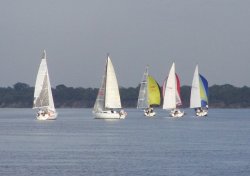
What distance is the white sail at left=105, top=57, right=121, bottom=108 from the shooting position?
4269 inches

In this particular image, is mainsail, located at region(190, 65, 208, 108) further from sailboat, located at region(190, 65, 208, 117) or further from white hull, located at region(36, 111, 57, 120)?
white hull, located at region(36, 111, 57, 120)

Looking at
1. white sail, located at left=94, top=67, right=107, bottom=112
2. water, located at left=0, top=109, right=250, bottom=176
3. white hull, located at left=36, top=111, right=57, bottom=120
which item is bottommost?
water, located at left=0, top=109, right=250, bottom=176

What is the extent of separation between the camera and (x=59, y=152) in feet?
211

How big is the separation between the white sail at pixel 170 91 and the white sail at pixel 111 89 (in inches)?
571

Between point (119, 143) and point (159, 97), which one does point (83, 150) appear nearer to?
point (119, 143)

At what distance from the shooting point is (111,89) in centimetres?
10931

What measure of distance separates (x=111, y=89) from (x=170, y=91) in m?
16.8

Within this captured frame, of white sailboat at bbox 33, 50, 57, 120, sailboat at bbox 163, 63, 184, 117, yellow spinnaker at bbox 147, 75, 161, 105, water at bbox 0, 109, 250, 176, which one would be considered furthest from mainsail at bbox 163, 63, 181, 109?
water at bbox 0, 109, 250, 176

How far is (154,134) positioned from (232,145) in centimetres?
1699

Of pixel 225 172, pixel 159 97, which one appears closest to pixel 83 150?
pixel 225 172

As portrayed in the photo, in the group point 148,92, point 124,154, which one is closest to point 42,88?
point 148,92

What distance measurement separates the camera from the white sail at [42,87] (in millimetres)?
109312

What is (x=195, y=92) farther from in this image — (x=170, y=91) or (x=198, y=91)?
(x=170, y=91)

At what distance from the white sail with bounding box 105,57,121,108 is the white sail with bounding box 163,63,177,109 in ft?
47.6
